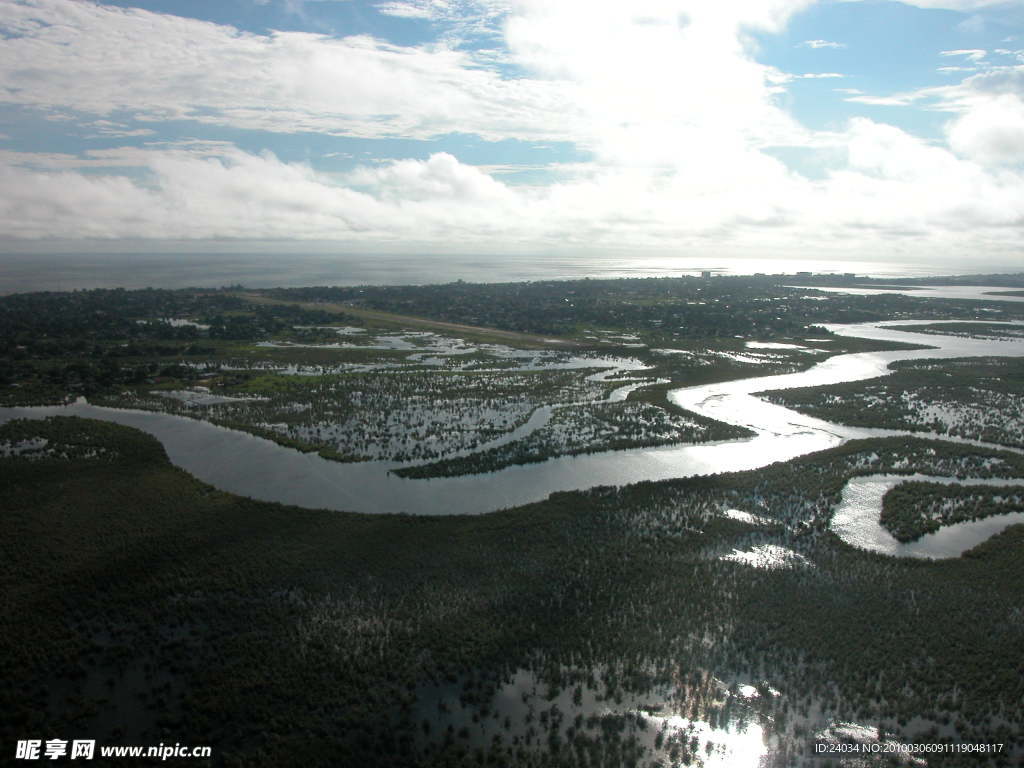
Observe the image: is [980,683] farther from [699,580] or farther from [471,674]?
[471,674]

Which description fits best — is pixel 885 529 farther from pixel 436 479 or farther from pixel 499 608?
pixel 436 479

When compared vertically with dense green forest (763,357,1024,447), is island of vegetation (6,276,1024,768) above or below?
below

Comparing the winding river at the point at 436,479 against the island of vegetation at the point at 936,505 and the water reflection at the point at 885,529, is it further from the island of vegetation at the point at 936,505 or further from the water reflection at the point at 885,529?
the island of vegetation at the point at 936,505

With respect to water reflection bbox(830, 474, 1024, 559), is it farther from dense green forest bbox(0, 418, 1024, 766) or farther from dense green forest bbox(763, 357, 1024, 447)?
dense green forest bbox(763, 357, 1024, 447)

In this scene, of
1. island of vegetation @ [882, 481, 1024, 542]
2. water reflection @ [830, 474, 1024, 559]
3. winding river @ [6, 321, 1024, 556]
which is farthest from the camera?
winding river @ [6, 321, 1024, 556]

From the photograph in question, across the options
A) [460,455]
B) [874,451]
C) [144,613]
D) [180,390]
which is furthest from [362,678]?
[180,390]

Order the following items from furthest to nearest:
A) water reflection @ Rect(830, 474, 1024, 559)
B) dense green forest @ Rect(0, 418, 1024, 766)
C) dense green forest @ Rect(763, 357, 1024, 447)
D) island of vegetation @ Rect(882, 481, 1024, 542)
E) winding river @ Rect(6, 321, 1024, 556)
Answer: dense green forest @ Rect(763, 357, 1024, 447), winding river @ Rect(6, 321, 1024, 556), island of vegetation @ Rect(882, 481, 1024, 542), water reflection @ Rect(830, 474, 1024, 559), dense green forest @ Rect(0, 418, 1024, 766)

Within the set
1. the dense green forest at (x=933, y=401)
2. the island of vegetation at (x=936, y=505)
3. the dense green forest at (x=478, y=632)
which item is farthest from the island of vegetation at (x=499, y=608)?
the dense green forest at (x=933, y=401)

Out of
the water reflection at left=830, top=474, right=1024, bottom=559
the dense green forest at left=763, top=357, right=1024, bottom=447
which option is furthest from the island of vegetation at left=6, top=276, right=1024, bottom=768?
the dense green forest at left=763, top=357, right=1024, bottom=447
